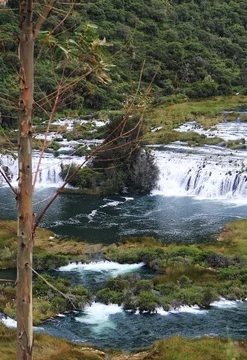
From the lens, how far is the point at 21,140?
5.14 meters

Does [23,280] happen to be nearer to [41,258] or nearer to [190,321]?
[190,321]

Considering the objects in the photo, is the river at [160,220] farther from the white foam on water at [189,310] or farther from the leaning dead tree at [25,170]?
the leaning dead tree at [25,170]

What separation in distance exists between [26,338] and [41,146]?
1.58m

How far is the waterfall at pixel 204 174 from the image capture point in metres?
43.5

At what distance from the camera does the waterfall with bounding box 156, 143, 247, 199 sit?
143ft

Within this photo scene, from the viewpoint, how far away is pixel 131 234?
34094mm

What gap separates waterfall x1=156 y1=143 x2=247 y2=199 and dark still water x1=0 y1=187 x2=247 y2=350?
1703mm

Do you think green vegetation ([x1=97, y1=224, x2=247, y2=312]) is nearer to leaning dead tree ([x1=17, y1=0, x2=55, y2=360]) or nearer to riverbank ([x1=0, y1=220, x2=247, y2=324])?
riverbank ([x1=0, y1=220, x2=247, y2=324])

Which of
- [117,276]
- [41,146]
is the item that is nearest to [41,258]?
[117,276]

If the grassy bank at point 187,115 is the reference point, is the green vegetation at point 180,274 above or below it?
below

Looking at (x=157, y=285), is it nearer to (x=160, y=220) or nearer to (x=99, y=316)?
(x=99, y=316)

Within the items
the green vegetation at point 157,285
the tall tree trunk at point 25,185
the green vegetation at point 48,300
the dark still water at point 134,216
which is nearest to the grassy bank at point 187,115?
the dark still water at point 134,216

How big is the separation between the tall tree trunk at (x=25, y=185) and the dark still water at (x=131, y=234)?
48.2 feet

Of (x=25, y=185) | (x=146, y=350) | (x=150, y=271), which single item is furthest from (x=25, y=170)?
(x=150, y=271)
